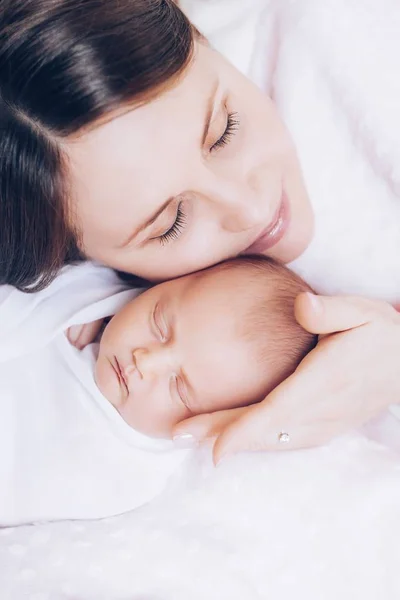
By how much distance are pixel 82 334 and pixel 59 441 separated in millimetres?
245

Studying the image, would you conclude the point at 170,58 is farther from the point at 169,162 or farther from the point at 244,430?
the point at 244,430

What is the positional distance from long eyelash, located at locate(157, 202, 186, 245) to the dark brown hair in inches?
7.2

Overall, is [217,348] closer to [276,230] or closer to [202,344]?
[202,344]

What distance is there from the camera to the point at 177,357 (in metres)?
1.23

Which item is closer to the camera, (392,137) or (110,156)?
(110,156)

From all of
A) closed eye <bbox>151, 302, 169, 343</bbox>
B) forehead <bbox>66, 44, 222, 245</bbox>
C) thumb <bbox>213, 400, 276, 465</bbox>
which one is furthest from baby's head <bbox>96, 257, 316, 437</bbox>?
forehead <bbox>66, 44, 222, 245</bbox>

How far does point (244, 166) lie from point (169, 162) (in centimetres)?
16

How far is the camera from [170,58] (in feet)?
3.45

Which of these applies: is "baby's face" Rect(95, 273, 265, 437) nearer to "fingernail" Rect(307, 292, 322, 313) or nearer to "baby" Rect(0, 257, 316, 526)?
"baby" Rect(0, 257, 316, 526)

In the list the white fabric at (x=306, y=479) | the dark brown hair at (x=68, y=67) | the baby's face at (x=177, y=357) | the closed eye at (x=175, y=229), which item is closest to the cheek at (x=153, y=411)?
the baby's face at (x=177, y=357)

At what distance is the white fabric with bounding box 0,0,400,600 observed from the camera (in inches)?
47.4

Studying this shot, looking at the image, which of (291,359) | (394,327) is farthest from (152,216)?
(394,327)

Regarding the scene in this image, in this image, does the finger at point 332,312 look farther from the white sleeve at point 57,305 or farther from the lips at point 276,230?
the white sleeve at point 57,305

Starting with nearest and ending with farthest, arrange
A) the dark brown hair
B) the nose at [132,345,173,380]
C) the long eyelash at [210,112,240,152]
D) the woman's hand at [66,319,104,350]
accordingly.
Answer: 1. the dark brown hair
2. the long eyelash at [210,112,240,152]
3. the nose at [132,345,173,380]
4. the woman's hand at [66,319,104,350]
